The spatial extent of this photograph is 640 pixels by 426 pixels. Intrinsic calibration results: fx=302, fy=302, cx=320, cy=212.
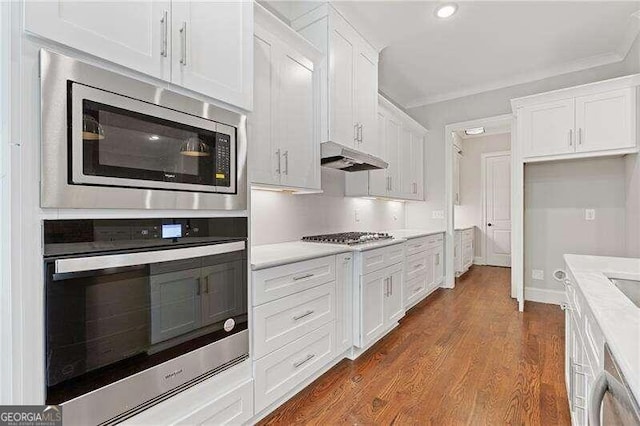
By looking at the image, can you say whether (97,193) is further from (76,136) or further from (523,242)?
(523,242)

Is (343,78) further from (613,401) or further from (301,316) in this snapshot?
(613,401)

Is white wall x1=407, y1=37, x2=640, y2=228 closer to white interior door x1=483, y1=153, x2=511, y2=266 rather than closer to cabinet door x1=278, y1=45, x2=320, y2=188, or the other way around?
white interior door x1=483, y1=153, x2=511, y2=266

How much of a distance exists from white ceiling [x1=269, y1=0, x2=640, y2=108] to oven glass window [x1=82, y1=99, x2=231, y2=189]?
6.07 feet

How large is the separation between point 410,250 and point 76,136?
323 cm

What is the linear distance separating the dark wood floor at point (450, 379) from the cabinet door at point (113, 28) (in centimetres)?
190

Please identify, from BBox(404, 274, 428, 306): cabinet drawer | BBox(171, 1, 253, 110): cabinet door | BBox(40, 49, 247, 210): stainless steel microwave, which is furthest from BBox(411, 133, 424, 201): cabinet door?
BBox(40, 49, 247, 210): stainless steel microwave

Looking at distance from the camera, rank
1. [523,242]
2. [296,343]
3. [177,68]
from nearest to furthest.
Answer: [177,68]
[296,343]
[523,242]

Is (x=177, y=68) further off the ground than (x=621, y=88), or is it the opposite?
(x=621, y=88)

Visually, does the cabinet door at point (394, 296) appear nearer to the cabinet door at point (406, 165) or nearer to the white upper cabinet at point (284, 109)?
the white upper cabinet at point (284, 109)

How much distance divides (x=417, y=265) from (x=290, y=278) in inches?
93.2

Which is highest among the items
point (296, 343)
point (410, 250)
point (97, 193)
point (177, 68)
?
point (177, 68)

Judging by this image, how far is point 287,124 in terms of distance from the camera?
2156 millimetres

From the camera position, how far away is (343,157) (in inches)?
97.7

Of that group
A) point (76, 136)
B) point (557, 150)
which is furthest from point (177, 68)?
point (557, 150)
